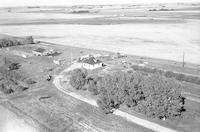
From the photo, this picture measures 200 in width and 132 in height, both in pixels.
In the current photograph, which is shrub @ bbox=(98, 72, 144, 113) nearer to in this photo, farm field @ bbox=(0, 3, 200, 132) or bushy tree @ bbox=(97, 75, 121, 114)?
bushy tree @ bbox=(97, 75, 121, 114)

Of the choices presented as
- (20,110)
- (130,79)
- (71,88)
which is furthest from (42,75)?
(130,79)

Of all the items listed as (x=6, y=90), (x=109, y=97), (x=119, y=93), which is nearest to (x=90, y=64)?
(x=6, y=90)

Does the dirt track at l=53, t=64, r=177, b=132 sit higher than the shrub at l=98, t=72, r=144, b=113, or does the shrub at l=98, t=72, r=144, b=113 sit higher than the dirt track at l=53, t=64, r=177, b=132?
the shrub at l=98, t=72, r=144, b=113

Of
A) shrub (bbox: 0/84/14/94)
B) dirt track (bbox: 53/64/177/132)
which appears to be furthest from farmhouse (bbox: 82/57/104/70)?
shrub (bbox: 0/84/14/94)

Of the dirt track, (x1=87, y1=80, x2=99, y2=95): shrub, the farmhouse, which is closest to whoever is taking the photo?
the dirt track

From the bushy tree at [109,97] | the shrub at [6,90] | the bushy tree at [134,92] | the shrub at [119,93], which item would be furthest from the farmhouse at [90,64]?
the bushy tree at [134,92]

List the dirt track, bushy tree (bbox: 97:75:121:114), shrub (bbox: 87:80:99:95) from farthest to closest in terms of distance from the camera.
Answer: shrub (bbox: 87:80:99:95) < bushy tree (bbox: 97:75:121:114) < the dirt track

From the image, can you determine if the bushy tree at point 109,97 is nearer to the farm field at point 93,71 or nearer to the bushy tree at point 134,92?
the farm field at point 93,71

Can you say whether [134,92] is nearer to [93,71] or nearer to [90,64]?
[93,71]

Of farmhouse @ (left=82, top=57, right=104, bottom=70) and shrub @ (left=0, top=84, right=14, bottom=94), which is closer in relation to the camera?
shrub @ (left=0, top=84, right=14, bottom=94)

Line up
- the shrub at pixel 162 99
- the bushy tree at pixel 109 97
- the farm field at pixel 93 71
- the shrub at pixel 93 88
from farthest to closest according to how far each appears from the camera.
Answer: the shrub at pixel 93 88, the bushy tree at pixel 109 97, the farm field at pixel 93 71, the shrub at pixel 162 99

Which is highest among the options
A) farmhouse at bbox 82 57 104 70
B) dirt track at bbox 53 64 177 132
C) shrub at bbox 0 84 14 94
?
farmhouse at bbox 82 57 104 70
